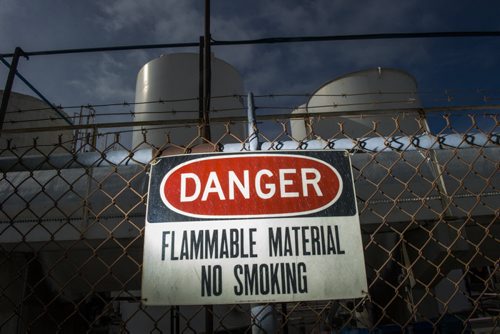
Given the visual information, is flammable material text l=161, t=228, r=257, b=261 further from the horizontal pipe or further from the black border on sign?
the horizontal pipe

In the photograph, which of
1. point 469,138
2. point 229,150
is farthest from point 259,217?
point 469,138

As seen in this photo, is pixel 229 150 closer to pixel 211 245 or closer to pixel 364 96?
pixel 211 245

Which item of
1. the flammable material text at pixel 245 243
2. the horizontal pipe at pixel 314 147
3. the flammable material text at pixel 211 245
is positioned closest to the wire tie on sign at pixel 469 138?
the horizontal pipe at pixel 314 147

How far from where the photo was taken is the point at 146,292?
130cm

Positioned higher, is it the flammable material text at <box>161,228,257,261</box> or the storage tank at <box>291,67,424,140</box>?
the storage tank at <box>291,67,424,140</box>

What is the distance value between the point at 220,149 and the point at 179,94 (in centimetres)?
578

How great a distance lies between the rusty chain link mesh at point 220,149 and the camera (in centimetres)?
168

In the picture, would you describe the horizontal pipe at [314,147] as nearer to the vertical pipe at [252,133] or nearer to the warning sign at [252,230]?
the vertical pipe at [252,133]

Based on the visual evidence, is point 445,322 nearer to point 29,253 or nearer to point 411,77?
point 411,77

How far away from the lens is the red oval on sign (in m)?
1.39

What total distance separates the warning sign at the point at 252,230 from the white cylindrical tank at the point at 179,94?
5.00 meters

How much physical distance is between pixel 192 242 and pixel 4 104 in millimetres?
4037

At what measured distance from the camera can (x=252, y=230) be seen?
135 cm

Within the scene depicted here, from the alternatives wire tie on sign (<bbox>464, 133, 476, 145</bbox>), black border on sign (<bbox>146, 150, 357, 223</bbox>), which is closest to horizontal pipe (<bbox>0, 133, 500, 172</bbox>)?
wire tie on sign (<bbox>464, 133, 476, 145</bbox>)
